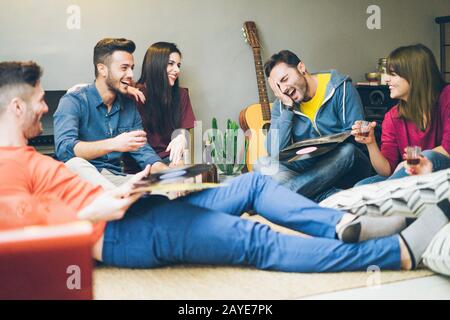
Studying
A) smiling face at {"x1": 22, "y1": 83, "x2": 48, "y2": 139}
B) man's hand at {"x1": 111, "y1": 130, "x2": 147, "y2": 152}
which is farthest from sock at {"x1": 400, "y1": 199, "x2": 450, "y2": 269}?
smiling face at {"x1": 22, "y1": 83, "x2": 48, "y2": 139}

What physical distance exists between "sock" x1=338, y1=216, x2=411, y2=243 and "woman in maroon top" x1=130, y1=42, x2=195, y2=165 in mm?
785

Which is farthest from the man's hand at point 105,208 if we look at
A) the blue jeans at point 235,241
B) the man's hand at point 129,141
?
the man's hand at point 129,141

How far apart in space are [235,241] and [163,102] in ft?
3.14

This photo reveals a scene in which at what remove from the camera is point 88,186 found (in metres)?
1.10

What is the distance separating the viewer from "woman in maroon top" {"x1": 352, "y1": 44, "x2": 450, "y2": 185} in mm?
1651

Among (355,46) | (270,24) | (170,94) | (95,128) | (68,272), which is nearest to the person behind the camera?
(68,272)

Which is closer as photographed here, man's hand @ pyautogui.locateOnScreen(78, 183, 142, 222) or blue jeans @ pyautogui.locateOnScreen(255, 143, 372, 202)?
man's hand @ pyautogui.locateOnScreen(78, 183, 142, 222)

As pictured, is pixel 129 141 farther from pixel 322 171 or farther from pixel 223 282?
pixel 322 171

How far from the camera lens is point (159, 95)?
203 cm

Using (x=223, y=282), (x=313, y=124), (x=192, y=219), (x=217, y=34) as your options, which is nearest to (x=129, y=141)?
(x=192, y=219)

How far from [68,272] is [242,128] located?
5.78 feet

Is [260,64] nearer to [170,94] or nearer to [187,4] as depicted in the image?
[187,4]

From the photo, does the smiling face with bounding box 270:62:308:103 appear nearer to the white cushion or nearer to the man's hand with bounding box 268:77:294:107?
the man's hand with bounding box 268:77:294:107

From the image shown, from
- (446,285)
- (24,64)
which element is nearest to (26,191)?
(24,64)
